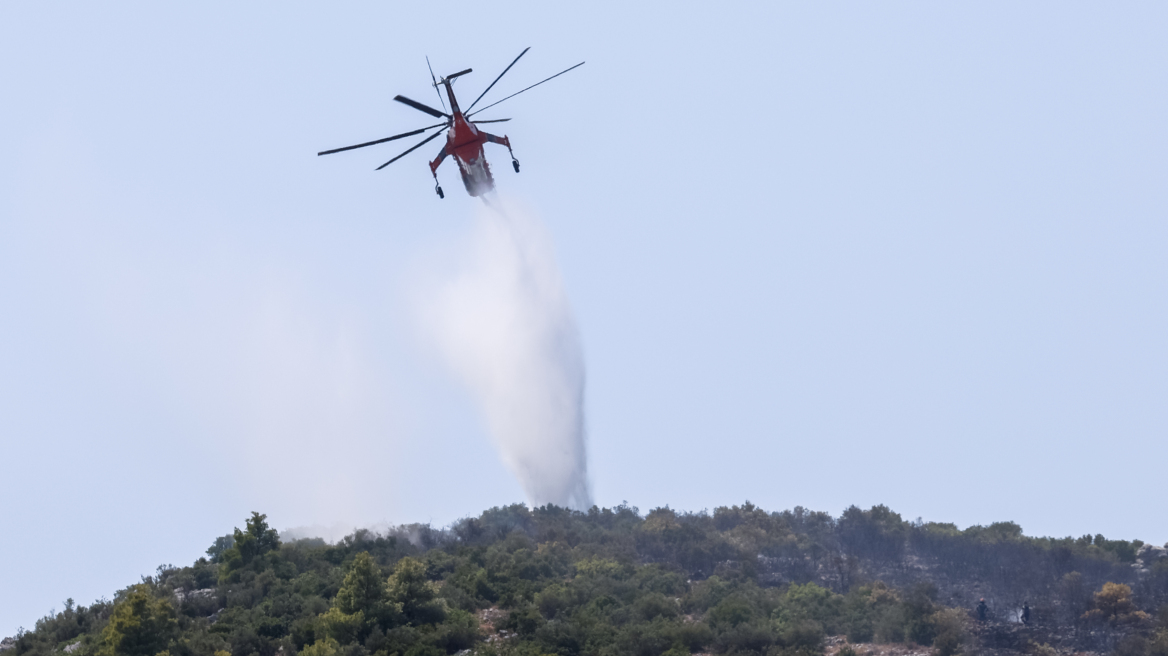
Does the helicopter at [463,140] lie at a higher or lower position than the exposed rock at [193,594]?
higher

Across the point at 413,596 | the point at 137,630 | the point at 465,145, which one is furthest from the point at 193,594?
the point at 465,145

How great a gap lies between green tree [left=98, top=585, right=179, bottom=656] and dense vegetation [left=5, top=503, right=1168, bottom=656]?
60 mm

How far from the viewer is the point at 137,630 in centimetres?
3322

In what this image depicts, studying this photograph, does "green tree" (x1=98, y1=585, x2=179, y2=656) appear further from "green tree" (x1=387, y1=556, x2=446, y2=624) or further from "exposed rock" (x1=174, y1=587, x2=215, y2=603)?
"green tree" (x1=387, y1=556, x2=446, y2=624)

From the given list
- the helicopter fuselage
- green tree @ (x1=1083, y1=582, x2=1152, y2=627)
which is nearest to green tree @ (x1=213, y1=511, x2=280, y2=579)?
the helicopter fuselage

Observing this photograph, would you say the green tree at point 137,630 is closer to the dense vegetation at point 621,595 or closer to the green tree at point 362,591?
the dense vegetation at point 621,595

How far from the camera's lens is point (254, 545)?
4516cm

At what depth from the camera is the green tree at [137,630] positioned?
1303 inches

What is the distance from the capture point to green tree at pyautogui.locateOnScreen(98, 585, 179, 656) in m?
33.1

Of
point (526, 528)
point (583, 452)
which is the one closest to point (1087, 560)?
point (526, 528)

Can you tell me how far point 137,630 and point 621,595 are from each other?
57.3 feet

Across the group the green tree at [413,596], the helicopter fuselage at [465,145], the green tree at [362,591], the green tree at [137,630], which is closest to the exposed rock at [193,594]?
the green tree at [137,630]

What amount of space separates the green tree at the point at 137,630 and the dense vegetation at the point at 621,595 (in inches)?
2.4

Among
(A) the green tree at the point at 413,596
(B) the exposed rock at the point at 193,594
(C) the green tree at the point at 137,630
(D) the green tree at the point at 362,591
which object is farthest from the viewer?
(B) the exposed rock at the point at 193,594
